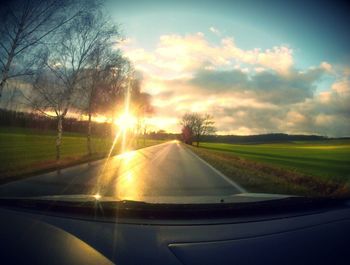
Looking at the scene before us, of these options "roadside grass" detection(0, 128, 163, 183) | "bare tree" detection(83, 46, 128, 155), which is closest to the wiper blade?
"roadside grass" detection(0, 128, 163, 183)

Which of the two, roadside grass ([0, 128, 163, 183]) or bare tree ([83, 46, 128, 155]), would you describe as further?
bare tree ([83, 46, 128, 155])

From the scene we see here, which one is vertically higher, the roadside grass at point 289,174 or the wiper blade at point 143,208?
the wiper blade at point 143,208

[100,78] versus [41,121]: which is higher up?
[100,78]

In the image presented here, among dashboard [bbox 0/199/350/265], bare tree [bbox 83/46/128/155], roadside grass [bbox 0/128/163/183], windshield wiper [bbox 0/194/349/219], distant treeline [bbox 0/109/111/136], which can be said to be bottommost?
roadside grass [bbox 0/128/163/183]

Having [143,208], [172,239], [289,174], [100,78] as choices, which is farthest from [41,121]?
[172,239]

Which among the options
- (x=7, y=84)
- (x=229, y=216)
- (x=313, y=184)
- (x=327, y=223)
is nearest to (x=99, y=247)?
(x=229, y=216)

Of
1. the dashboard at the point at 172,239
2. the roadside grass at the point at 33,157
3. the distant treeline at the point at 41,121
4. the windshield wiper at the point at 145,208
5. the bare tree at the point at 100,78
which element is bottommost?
the roadside grass at the point at 33,157

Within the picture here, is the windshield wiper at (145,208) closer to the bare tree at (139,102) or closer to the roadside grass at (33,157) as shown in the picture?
the roadside grass at (33,157)

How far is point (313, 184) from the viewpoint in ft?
42.4

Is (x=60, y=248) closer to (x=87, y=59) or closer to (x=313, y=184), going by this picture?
(x=313, y=184)

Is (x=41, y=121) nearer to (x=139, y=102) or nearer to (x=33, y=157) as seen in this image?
(x=33, y=157)

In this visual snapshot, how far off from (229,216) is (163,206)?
31.3 inches

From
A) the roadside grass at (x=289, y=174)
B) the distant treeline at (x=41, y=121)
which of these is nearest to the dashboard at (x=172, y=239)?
the roadside grass at (x=289, y=174)

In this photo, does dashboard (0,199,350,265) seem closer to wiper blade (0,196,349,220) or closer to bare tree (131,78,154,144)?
wiper blade (0,196,349,220)
